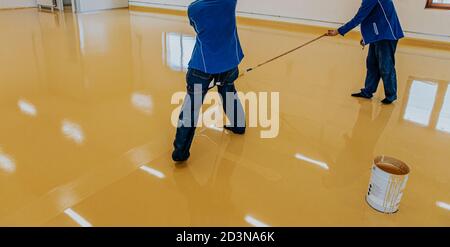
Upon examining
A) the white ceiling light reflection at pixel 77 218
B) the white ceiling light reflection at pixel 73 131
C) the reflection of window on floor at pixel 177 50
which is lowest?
the white ceiling light reflection at pixel 77 218

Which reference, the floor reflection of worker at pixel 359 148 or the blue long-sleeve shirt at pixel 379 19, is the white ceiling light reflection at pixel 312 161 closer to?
the floor reflection of worker at pixel 359 148

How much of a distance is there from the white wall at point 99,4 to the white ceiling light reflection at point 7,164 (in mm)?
7618

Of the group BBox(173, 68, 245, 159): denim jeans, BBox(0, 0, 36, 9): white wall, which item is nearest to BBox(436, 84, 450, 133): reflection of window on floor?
BBox(173, 68, 245, 159): denim jeans

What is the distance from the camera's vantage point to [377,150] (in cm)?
269

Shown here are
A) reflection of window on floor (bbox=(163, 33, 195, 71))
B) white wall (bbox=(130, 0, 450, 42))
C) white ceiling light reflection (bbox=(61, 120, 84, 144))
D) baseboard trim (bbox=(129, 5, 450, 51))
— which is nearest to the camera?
white ceiling light reflection (bbox=(61, 120, 84, 144))

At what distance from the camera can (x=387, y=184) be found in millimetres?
1865

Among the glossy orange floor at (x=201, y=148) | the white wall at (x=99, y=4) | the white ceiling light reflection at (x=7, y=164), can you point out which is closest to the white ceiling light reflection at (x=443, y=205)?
the glossy orange floor at (x=201, y=148)

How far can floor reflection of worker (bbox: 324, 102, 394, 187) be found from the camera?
91.7 inches

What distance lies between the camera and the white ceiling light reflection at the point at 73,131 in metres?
2.70

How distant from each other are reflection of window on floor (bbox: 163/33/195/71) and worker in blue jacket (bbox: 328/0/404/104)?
2.21 metres

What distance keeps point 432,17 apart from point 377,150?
4.73m

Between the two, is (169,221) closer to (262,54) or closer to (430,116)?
(430,116)

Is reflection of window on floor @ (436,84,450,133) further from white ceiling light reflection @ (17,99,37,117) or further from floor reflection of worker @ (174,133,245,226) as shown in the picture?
white ceiling light reflection @ (17,99,37,117)

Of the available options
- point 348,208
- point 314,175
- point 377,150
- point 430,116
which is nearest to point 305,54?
point 430,116
